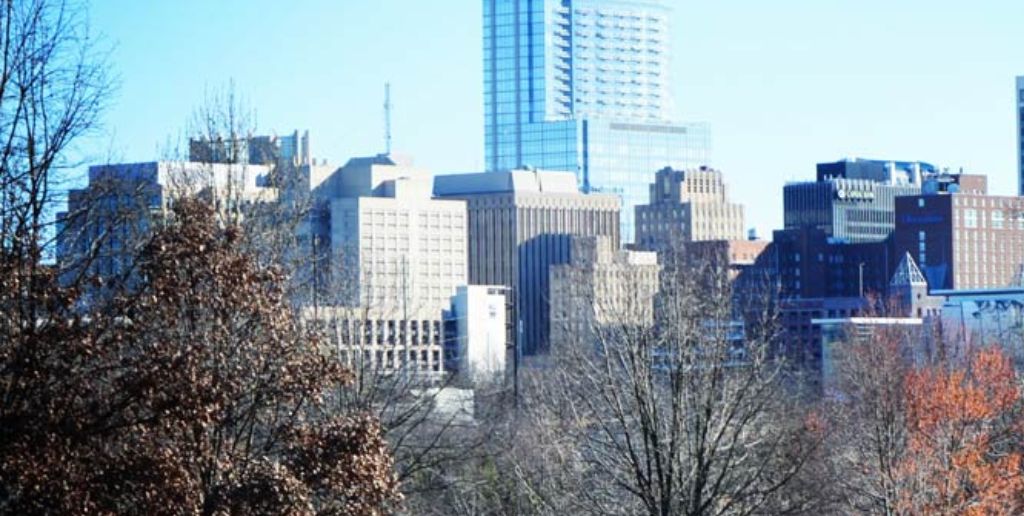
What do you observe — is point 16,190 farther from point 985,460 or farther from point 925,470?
point 985,460

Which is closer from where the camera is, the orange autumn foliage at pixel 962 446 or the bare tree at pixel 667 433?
the bare tree at pixel 667 433

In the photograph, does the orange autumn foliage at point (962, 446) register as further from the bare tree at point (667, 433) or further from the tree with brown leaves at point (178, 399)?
the tree with brown leaves at point (178, 399)

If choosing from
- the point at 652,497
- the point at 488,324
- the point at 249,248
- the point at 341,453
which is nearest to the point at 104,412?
the point at 341,453

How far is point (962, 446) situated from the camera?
75.3 m

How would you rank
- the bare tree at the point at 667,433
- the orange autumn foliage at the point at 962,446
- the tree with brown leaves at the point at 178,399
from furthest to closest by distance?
the orange autumn foliage at the point at 962,446
the bare tree at the point at 667,433
the tree with brown leaves at the point at 178,399

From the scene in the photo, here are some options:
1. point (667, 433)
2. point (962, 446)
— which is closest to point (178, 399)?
point (667, 433)

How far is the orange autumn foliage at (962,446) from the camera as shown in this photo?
214 feet

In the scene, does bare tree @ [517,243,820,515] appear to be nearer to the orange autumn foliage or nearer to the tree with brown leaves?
the tree with brown leaves

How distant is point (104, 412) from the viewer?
2375cm

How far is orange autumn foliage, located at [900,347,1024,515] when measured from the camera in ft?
214

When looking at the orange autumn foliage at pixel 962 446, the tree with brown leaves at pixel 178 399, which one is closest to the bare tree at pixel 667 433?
the tree with brown leaves at pixel 178 399

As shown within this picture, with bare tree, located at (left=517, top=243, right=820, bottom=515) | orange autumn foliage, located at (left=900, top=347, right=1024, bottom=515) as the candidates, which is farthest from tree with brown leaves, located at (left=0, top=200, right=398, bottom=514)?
orange autumn foliage, located at (left=900, top=347, right=1024, bottom=515)

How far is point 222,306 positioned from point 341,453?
7.41 feet

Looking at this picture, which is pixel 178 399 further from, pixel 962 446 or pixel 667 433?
pixel 962 446
